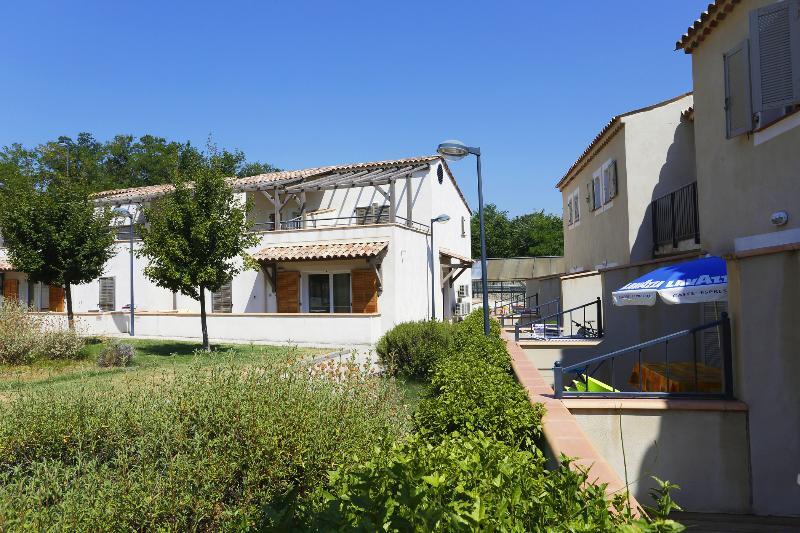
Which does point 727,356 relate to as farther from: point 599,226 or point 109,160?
point 109,160

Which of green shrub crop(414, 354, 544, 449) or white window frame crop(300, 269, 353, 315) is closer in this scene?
green shrub crop(414, 354, 544, 449)

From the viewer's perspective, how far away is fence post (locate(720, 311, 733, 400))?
5.86 m

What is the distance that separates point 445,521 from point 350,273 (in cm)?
1767

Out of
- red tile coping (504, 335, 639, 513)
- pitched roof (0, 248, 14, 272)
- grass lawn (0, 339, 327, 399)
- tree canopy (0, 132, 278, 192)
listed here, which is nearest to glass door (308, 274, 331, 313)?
grass lawn (0, 339, 327, 399)

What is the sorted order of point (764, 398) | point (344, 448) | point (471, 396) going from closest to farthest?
point (344, 448) < point (471, 396) < point (764, 398)

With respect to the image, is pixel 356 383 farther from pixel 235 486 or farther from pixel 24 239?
pixel 24 239

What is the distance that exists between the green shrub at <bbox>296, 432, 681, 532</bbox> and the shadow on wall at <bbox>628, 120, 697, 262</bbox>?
11.9 meters

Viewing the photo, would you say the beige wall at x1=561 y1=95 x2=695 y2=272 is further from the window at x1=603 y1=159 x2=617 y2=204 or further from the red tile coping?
the red tile coping

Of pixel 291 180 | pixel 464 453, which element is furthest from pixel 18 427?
pixel 291 180

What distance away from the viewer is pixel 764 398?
5.44 m

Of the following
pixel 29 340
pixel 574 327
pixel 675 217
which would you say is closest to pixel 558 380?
pixel 675 217

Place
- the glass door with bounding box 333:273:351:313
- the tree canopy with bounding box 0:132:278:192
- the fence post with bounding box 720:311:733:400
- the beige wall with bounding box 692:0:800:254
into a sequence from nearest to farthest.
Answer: the fence post with bounding box 720:311:733:400 → the beige wall with bounding box 692:0:800:254 → the glass door with bounding box 333:273:351:313 → the tree canopy with bounding box 0:132:278:192

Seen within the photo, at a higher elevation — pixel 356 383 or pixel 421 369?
pixel 356 383

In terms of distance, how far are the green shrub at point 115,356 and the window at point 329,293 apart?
7975 millimetres
